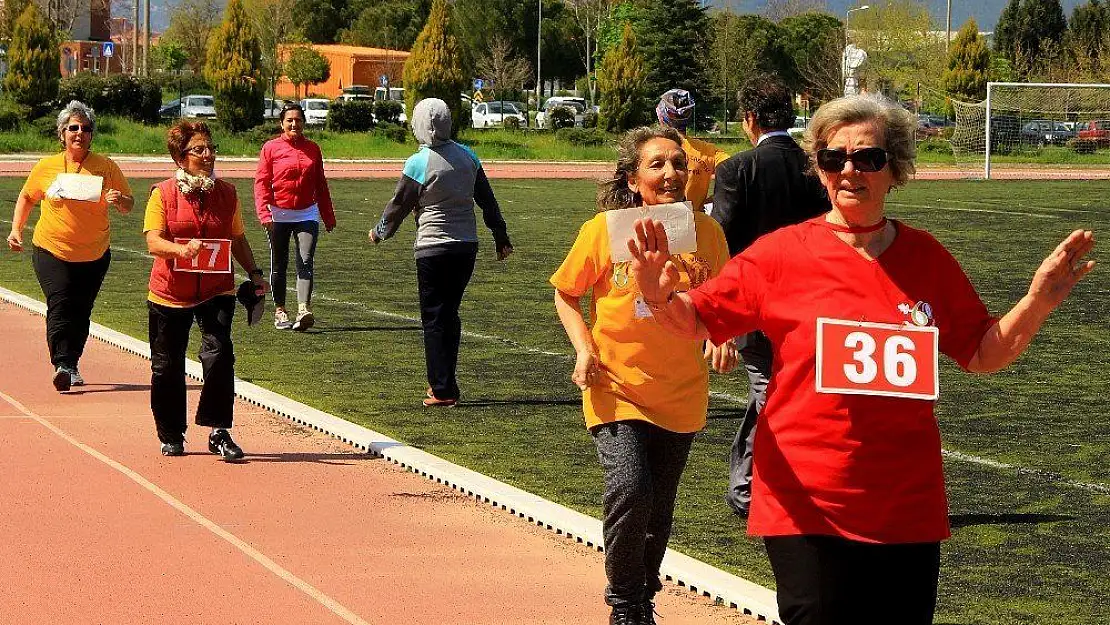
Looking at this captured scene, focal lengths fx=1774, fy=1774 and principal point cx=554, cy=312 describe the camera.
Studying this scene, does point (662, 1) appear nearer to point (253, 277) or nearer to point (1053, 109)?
point (1053, 109)

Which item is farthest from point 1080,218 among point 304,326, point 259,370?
point 259,370

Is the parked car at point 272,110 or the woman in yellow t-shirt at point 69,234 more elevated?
the parked car at point 272,110

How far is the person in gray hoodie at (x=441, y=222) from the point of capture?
11203mm

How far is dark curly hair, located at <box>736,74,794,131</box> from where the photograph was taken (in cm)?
797

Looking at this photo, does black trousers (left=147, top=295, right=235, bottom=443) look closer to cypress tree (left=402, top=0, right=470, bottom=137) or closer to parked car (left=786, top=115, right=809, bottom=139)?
parked car (left=786, top=115, right=809, bottom=139)

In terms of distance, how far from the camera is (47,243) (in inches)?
465

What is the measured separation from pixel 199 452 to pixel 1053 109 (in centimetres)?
5409

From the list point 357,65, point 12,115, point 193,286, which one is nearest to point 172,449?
point 193,286

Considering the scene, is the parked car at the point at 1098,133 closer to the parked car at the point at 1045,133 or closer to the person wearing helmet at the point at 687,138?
the parked car at the point at 1045,133

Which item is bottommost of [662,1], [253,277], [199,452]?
[199,452]

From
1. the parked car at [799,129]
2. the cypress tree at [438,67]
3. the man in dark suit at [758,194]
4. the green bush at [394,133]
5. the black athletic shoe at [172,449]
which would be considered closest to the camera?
the parked car at [799,129]

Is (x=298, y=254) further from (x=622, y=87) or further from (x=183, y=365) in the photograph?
(x=622, y=87)

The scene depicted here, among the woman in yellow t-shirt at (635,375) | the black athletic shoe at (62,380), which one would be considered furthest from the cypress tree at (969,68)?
the woman in yellow t-shirt at (635,375)

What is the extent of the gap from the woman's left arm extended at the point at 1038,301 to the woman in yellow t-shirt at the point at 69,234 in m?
8.34
